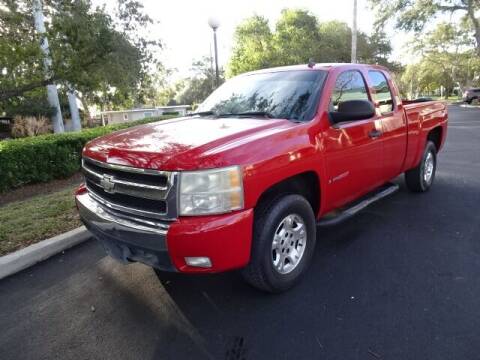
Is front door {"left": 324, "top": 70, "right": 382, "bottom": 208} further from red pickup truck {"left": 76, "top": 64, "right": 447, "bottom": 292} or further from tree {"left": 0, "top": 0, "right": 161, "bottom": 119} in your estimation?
tree {"left": 0, "top": 0, "right": 161, "bottom": 119}

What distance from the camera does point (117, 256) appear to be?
302 centimetres

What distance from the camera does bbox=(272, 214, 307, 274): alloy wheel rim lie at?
3.11m

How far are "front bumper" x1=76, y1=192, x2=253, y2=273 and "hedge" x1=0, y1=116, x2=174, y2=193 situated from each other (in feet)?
16.4

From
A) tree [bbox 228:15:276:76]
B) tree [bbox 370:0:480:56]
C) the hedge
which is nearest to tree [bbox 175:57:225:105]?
tree [bbox 228:15:276:76]

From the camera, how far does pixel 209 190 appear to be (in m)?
2.55

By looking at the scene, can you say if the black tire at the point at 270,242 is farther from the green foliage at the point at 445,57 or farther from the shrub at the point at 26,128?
the green foliage at the point at 445,57

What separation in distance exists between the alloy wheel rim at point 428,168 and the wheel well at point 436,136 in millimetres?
349

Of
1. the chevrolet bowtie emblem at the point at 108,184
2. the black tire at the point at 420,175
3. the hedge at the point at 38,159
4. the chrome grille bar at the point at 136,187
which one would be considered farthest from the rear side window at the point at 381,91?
the hedge at the point at 38,159

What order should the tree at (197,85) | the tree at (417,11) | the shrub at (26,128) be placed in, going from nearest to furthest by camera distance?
the shrub at (26,128), the tree at (417,11), the tree at (197,85)

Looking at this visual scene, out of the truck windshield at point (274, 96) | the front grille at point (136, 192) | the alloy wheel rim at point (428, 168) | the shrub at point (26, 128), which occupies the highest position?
the truck windshield at point (274, 96)

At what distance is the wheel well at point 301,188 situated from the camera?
305 cm

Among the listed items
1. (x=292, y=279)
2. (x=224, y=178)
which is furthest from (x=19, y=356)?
(x=292, y=279)

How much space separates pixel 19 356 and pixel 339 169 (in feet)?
9.70

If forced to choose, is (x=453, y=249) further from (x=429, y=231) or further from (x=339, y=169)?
(x=339, y=169)
